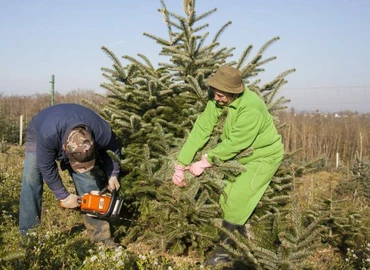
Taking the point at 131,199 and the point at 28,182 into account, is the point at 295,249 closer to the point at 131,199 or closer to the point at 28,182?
the point at 131,199

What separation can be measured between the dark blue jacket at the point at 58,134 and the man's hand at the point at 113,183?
0.30m

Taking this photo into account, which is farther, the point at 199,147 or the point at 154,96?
the point at 154,96

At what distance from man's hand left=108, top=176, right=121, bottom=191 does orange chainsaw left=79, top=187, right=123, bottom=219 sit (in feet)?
0.46

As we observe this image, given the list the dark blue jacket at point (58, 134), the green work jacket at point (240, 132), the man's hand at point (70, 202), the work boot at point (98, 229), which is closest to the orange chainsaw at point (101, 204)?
the man's hand at point (70, 202)

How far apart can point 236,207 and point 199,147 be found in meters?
0.67

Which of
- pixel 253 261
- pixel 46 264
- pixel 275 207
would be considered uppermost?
pixel 253 261

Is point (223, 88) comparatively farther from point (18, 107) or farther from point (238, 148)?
point (18, 107)

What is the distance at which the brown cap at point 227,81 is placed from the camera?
9.87 feet

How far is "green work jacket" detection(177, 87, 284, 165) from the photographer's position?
3080mm

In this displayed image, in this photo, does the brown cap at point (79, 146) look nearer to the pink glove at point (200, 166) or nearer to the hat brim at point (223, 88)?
the pink glove at point (200, 166)

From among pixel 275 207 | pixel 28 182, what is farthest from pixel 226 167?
pixel 28 182

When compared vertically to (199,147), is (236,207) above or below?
below

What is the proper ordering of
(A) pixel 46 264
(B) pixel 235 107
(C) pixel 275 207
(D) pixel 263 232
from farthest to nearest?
(C) pixel 275 207 < (B) pixel 235 107 < (A) pixel 46 264 < (D) pixel 263 232

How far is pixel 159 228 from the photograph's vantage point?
370cm
